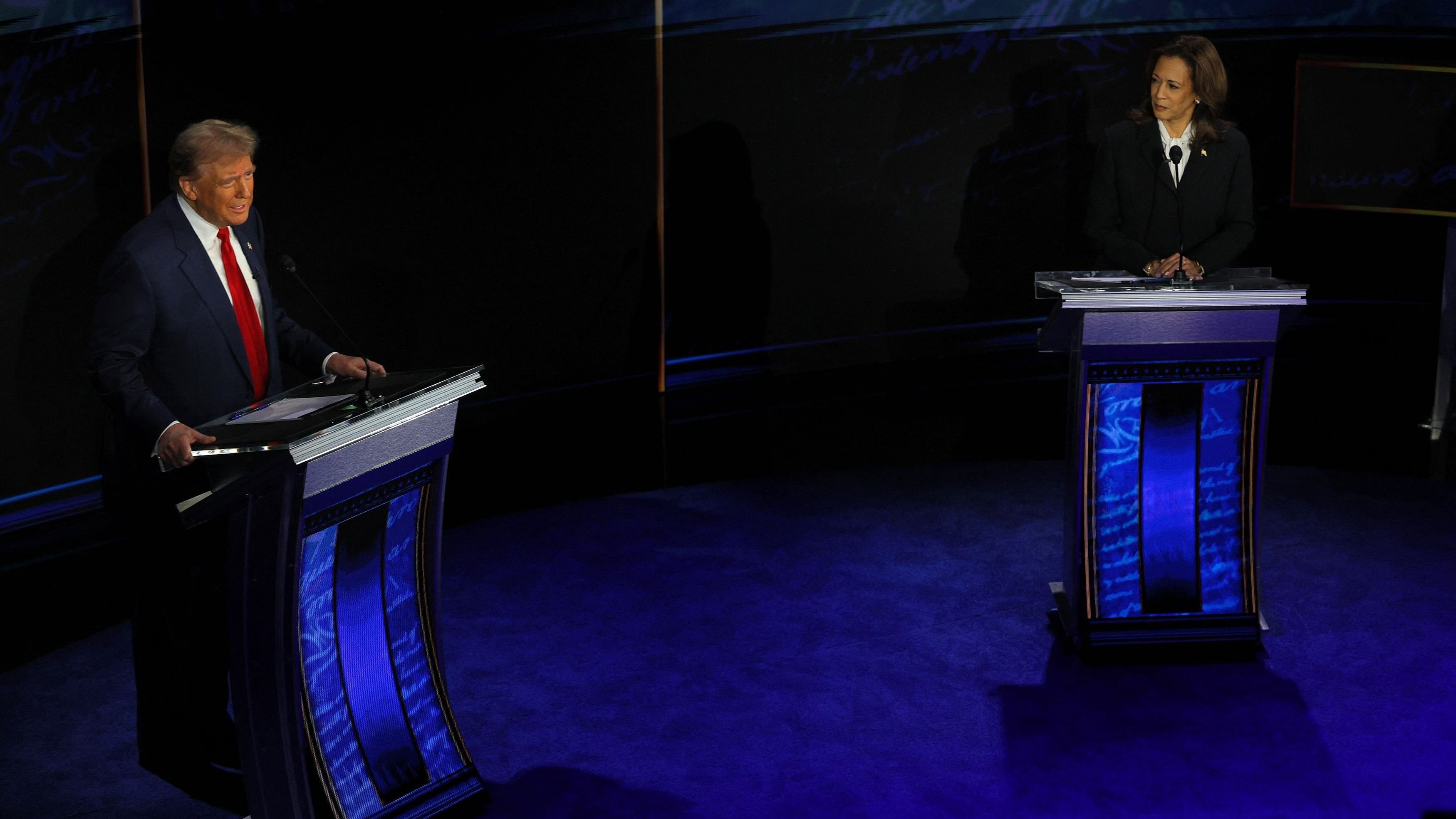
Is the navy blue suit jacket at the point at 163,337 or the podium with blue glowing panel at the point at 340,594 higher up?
the navy blue suit jacket at the point at 163,337

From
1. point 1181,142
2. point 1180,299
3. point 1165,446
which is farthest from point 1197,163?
point 1165,446

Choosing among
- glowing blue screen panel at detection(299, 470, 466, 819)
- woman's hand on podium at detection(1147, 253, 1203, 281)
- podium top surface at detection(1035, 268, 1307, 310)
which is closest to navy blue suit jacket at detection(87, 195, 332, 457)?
glowing blue screen panel at detection(299, 470, 466, 819)

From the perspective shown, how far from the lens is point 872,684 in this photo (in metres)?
3.60

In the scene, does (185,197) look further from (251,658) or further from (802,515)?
(802,515)

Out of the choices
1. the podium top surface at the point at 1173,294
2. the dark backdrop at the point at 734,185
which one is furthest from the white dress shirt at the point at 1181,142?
the dark backdrop at the point at 734,185

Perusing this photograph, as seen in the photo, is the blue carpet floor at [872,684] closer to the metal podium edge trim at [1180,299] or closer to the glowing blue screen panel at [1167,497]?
the glowing blue screen panel at [1167,497]

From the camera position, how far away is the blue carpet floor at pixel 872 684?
120 inches

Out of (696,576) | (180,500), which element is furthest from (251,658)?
(696,576)

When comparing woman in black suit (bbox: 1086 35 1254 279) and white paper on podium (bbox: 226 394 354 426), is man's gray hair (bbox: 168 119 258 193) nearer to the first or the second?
white paper on podium (bbox: 226 394 354 426)

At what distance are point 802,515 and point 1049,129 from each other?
9.80 ft

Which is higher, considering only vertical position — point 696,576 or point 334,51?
point 334,51

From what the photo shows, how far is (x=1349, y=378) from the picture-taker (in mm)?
6805

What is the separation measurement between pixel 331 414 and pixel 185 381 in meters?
0.56

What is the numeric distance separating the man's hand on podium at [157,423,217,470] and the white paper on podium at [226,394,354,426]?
8cm
